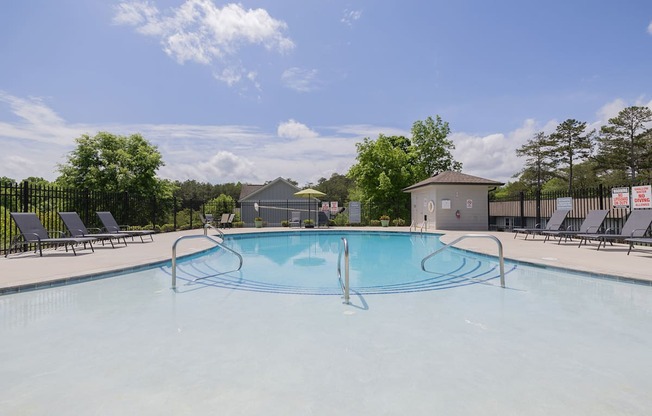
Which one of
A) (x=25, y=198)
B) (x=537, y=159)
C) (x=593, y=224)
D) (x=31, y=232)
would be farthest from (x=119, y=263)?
(x=537, y=159)

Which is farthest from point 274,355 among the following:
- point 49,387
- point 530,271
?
point 530,271

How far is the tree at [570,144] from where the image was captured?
35.1m

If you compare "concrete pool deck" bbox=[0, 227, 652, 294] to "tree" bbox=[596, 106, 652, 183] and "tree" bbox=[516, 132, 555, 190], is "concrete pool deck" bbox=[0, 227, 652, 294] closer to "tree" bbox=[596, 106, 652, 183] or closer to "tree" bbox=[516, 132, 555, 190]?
"tree" bbox=[596, 106, 652, 183]

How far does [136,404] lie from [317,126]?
27033 millimetres

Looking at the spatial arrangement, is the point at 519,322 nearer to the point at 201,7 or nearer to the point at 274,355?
the point at 274,355

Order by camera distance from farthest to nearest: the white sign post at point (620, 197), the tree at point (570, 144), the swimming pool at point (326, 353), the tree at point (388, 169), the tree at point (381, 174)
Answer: the tree at point (570, 144) < the tree at point (388, 169) < the tree at point (381, 174) < the white sign post at point (620, 197) < the swimming pool at point (326, 353)

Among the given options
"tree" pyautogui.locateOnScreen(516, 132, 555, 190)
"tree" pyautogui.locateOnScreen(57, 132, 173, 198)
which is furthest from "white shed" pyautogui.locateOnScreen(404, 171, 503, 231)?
"tree" pyautogui.locateOnScreen(516, 132, 555, 190)

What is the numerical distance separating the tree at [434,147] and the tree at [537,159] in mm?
14849

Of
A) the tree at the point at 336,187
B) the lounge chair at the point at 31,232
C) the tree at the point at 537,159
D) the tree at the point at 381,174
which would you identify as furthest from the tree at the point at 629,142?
the tree at the point at 336,187

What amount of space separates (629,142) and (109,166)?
4322 cm

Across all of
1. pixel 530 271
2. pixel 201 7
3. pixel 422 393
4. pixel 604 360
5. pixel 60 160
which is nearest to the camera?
pixel 422 393

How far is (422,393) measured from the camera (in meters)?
2.54

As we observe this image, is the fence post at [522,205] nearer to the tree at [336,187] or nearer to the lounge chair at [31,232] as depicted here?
the lounge chair at [31,232]

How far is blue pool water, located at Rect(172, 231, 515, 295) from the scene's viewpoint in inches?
257
